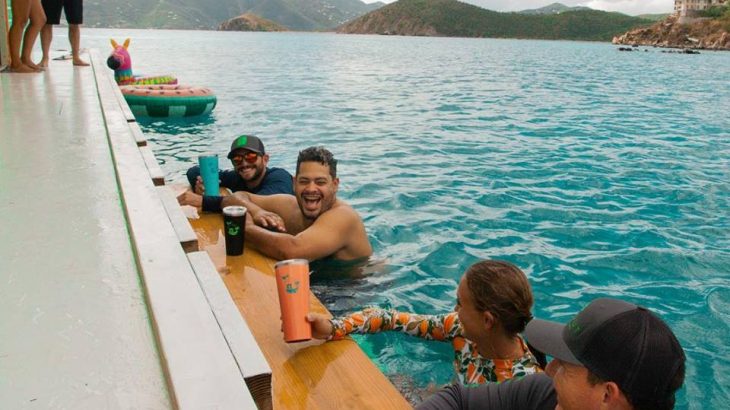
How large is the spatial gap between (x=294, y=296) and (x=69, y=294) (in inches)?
37.0

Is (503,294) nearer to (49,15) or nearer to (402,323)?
(402,323)

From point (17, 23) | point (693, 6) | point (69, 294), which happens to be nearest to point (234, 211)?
point (69, 294)

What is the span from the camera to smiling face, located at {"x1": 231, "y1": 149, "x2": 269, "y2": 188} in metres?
5.45

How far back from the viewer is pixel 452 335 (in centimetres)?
310

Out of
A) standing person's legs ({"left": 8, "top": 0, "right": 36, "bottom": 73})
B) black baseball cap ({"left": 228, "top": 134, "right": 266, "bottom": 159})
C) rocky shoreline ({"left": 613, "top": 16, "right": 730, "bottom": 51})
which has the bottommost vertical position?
black baseball cap ({"left": 228, "top": 134, "right": 266, "bottom": 159})

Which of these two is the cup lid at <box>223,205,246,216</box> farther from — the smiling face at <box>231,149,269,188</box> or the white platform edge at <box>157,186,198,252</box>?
the smiling face at <box>231,149,269,188</box>

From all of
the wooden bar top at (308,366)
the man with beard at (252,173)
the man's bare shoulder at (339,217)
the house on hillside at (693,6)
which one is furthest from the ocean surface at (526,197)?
the house on hillside at (693,6)

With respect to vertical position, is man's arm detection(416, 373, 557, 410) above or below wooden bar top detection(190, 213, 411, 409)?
above

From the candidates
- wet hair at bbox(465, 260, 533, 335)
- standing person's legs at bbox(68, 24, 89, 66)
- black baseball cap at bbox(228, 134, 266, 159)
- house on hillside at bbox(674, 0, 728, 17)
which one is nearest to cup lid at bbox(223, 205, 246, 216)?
black baseball cap at bbox(228, 134, 266, 159)

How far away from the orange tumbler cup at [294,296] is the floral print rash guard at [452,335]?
0.21 metres

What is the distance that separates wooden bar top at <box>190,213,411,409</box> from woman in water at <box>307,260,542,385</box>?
141 millimetres

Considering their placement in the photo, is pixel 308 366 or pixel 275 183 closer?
pixel 308 366

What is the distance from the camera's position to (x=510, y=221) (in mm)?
7273

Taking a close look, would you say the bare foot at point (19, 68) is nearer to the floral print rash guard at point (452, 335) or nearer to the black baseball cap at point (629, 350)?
the floral print rash guard at point (452, 335)
